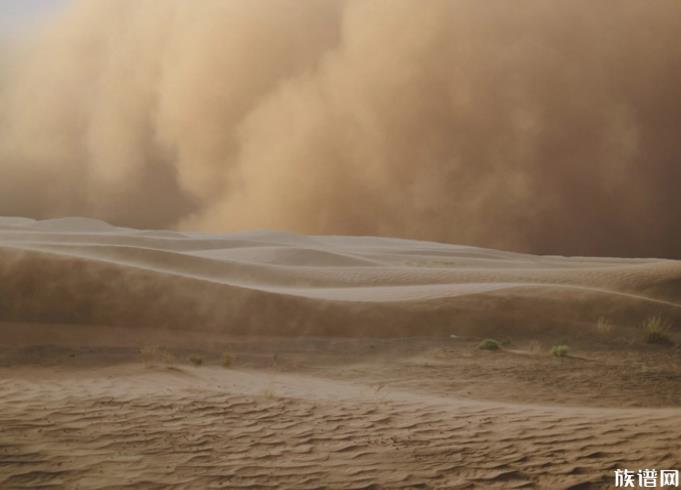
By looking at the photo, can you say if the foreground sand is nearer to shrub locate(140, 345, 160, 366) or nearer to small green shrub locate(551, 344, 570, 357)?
shrub locate(140, 345, 160, 366)

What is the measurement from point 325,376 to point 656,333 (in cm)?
487

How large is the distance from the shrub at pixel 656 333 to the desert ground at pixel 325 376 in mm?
33

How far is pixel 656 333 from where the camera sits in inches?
370

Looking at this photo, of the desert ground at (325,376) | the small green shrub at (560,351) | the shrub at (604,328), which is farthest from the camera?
the shrub at (604,328)

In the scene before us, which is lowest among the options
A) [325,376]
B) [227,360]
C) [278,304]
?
[325,376]

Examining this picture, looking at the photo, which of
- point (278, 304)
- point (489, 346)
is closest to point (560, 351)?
point (489, 346)

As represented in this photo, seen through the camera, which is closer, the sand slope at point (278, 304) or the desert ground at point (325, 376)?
the desert ground at point (325, 376)

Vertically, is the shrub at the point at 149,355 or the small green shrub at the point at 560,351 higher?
the shrub at the point at 149,355

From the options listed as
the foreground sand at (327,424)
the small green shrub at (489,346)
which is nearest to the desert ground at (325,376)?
the foreground sand at (327,424)

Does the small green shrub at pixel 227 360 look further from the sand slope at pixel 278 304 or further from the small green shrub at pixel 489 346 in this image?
the small green shrub at pixel 489 346

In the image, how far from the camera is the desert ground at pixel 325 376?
12.1 feet

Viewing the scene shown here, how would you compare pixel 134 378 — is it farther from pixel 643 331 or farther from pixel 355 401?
pixel 643 331

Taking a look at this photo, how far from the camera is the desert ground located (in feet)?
12.1

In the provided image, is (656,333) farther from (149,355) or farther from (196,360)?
(149,355)
